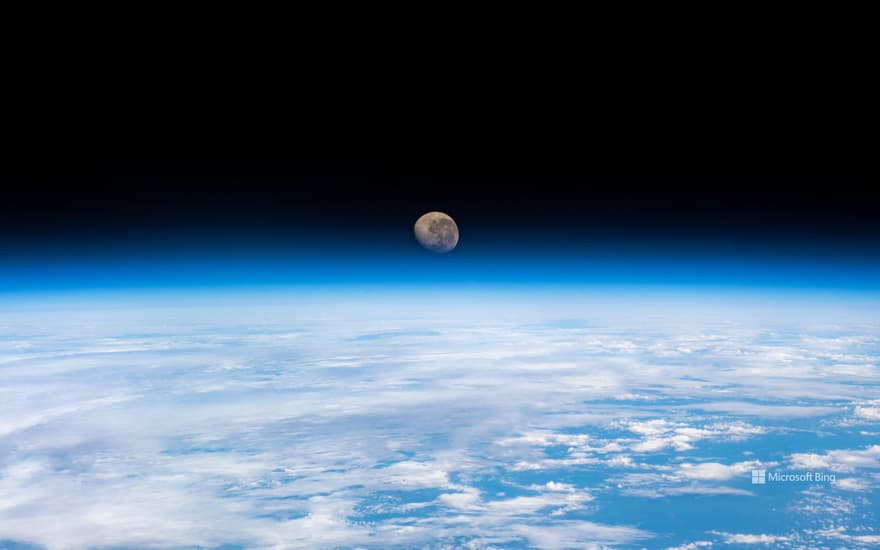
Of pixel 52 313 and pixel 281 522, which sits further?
pixel 52 313

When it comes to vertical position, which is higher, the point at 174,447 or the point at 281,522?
the point at 174,447

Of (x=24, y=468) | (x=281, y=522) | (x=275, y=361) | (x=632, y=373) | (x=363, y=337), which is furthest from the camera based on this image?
(x=363, y=337)

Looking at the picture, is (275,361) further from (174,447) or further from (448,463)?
(448,463)

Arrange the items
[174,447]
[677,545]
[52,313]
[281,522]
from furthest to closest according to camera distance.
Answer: [52,313]
[174,447]
[281,522]
[677,545]

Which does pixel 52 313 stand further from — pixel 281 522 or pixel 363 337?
pixel 281 522

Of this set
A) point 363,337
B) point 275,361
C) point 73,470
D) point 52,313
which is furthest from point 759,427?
point 52,313

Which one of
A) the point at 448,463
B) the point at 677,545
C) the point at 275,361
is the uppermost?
the point at 275,361

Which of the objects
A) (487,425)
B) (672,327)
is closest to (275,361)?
(487,425)
